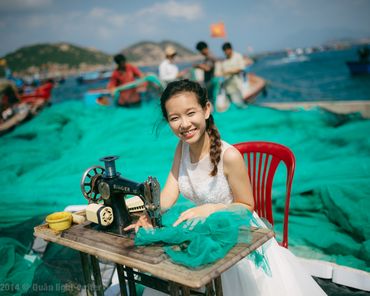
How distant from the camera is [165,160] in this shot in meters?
5.05

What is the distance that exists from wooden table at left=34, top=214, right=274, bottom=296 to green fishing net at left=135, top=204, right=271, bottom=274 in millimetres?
27

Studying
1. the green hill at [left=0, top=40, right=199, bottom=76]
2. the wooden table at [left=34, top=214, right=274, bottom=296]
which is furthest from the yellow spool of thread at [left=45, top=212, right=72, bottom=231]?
the green hill at [left=0, top=40, right=199, bottom=76]

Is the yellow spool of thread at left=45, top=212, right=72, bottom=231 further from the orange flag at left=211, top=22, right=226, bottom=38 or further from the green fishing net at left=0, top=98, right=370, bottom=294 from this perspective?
the orange flag at left=211, top=22, right=226, bottom=38

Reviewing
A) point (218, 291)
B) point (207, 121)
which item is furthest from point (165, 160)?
point (218, 291)

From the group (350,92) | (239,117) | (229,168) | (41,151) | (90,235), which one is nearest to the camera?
(90,235)

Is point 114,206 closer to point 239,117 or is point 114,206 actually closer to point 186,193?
point 186,193

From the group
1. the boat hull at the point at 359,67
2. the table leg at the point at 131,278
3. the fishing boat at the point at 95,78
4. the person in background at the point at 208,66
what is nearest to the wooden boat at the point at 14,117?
the person in background at the point at 208,66

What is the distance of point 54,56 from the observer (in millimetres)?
114500

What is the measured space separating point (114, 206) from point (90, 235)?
187 mm

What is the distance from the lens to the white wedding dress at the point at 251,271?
69.9 inches

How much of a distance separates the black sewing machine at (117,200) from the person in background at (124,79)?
5994 millimetres

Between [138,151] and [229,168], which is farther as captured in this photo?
[138,151]

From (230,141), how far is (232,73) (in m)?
2.87

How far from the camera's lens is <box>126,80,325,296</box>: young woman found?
179 cm
